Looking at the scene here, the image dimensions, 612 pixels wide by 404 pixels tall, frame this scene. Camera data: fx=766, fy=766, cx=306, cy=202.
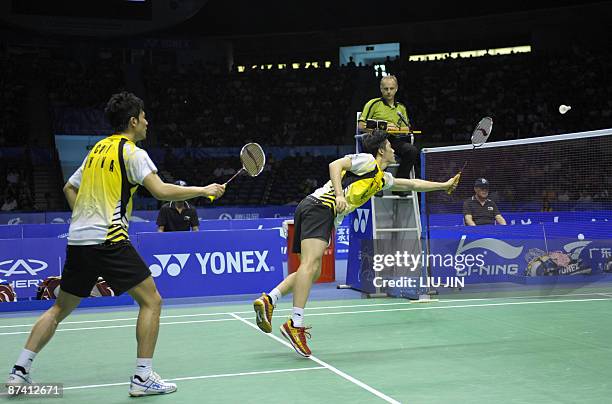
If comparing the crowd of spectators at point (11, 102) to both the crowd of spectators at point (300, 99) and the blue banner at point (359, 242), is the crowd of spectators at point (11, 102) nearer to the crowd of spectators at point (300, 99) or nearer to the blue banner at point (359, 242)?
the crowd of spectators at point (300, 99)

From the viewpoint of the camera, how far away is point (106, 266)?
5070 millimetres

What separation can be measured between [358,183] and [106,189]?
2827 millimetres

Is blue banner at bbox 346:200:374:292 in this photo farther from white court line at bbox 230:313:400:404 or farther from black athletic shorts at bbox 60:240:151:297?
black athletic shorts at bbox 60:240:151:297

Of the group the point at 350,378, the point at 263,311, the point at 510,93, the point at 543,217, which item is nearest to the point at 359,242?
the point at 543,217

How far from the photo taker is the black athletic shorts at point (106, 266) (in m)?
5.06

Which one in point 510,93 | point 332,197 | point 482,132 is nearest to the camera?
point 332,197

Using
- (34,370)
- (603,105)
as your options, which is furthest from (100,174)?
(603,105)

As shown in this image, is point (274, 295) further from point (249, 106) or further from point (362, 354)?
point (249, 106)

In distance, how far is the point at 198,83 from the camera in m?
31.7

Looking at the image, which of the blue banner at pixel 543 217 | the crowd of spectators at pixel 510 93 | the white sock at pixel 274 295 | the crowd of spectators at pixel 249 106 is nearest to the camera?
the white sock at pixel 274 295

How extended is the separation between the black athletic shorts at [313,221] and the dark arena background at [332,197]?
80 millimetres

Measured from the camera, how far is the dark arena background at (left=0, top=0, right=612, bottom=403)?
238 inches

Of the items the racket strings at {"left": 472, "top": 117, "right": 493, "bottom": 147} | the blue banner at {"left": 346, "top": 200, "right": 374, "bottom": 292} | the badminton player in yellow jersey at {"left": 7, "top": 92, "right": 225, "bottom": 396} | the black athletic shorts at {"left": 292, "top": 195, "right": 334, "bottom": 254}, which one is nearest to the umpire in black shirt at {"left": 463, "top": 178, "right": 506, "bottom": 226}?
the blue banner at {"left": 346, "top": 200, "right": 374, "bottom": 292}

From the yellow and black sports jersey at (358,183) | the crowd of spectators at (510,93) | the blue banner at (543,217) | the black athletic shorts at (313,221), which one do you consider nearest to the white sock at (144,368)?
the black athletic shorts at (313,221)
